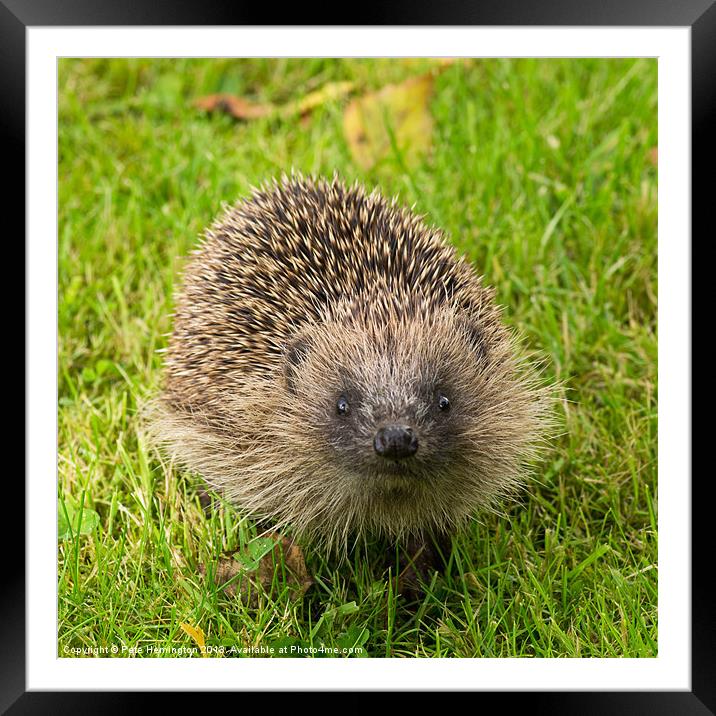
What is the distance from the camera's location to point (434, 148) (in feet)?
19.7

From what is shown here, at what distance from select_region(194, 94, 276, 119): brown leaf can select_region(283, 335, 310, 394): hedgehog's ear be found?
116 inches

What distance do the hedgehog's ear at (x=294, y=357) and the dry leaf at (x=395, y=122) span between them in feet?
8.06

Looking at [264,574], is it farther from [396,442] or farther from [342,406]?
[396,442]

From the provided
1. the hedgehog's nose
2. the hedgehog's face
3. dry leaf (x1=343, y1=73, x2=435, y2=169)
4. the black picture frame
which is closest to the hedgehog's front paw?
the hedgehog's face

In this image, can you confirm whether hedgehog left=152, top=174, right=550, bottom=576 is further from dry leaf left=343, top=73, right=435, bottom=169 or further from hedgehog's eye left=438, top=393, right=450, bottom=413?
dry leaf left=343, top=73, right=435, bottom=169

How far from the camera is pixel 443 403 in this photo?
11.9 feet

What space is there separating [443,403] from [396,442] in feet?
1.26

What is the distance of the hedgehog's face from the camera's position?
3.50 meters

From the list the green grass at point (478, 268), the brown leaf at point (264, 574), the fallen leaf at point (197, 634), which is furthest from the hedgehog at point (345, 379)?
the fallen leaf at point (197, 634)
